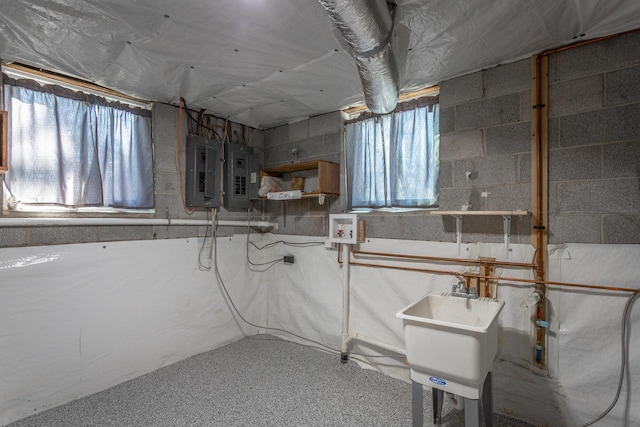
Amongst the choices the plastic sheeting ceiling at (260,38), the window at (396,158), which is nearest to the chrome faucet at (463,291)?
the window at (396,158)

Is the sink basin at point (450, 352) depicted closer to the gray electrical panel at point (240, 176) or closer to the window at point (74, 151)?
the gray electrical panel at point (240, 176)

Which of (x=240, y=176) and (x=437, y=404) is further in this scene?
(x=240, y=176)

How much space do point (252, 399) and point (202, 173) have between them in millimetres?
1862

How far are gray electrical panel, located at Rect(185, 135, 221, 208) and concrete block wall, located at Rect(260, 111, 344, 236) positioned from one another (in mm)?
607

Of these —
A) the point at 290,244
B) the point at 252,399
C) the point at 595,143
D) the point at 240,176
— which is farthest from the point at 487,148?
the point at 252,399

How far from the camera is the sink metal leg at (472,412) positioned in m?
1.38

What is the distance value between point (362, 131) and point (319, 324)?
5.79ft

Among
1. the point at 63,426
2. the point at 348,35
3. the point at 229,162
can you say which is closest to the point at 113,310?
the point at 63,426

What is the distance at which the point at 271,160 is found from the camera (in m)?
3.35

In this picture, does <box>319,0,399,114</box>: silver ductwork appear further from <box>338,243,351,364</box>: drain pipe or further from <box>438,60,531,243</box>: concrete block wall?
<box>338,243,351,364</box>: drain pipe

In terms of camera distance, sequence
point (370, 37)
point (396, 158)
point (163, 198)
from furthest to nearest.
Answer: point (163, 198)
point (396, 158)
point (370, 37)

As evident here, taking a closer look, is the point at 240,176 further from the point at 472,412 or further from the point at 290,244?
the point at 472,412

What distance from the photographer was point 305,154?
3.06 m

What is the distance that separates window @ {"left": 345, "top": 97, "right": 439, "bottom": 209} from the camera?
2.35 meters
